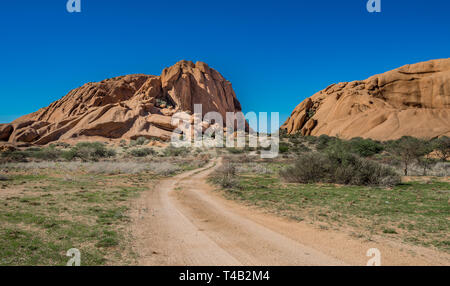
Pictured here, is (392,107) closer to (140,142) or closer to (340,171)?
(340,171)

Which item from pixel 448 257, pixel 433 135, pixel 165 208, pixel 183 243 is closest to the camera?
pixel 448 257

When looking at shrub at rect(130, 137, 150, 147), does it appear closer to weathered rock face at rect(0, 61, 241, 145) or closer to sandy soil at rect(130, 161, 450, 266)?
weathered rock face at rect(0, 61, 241, 145)

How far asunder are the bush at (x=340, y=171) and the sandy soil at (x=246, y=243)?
9358 mm

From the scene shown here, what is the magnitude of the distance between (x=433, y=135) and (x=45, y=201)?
66121 mm

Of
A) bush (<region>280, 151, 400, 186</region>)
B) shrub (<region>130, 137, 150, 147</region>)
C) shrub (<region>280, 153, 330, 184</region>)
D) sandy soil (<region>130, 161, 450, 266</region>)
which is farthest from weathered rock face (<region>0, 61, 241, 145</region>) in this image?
sandy soil (<region>130, 161, 450, 266</region>)

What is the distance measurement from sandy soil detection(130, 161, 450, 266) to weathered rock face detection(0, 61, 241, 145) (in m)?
55.1

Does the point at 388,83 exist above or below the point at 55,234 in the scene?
above

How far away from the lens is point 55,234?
6777 mm

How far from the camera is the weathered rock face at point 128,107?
195 ft

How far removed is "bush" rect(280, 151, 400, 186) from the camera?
661 inches

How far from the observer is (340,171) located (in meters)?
17.3

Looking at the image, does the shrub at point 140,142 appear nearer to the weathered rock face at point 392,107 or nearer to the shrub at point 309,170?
the shrub at point 309,170
